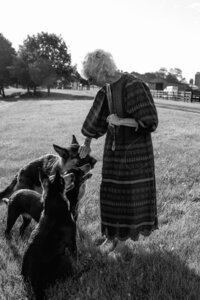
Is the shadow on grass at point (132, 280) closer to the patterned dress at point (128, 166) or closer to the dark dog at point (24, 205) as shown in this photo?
the patterned dress at point (128, 166)

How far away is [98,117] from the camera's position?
4359 millimetres

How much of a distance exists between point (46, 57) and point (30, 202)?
60.4m

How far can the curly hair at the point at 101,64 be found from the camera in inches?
171

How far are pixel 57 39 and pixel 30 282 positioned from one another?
210 feet

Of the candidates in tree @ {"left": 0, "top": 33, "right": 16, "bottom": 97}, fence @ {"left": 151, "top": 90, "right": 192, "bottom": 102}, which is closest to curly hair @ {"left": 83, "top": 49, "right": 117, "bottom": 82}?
fence @ {"left": 151, "top": 90, "right": 192, "bottom": 102}

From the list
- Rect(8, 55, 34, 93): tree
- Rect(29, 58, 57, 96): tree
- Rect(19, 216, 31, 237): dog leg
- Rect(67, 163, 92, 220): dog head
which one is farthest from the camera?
Rect(8, 55, 34, 93): tree

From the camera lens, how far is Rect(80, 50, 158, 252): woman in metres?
3.95

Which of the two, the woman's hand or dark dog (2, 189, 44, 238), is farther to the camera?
the woman's hand

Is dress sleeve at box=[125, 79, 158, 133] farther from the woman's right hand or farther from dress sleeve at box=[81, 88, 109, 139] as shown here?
the woman's right hand

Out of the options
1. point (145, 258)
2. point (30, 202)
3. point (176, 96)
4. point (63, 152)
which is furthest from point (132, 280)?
point (176, 96)

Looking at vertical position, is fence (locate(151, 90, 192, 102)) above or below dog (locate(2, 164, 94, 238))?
above

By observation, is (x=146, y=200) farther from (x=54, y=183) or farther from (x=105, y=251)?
(x=54, y=183)

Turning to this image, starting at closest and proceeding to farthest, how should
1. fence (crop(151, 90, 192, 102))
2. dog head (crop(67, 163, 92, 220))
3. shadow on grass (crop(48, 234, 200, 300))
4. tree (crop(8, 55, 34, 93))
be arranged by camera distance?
shadow on grass (crop(48, 234, 200, 300)) < dog head (crop(67, 163, 92, 220)) < fence (crop(151, 90, 192, 102)) < tree (crop(8, 55, 34, 93))

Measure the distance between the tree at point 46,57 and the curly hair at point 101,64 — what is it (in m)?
52.1
